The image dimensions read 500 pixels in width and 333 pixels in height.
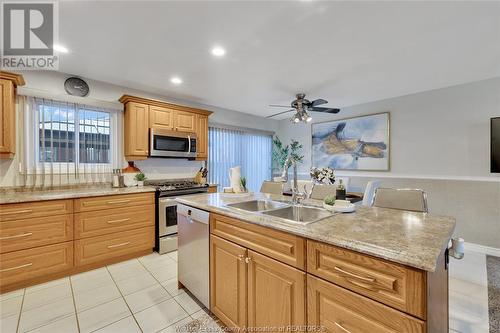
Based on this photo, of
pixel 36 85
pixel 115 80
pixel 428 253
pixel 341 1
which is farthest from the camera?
pixel 115 80

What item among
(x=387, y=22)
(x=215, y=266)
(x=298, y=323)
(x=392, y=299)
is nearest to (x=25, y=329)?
(x=215, y=266)

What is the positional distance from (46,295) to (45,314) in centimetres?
36

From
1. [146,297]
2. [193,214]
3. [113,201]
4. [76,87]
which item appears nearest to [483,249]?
[193,214]

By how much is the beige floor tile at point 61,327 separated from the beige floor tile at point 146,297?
394 millimetres

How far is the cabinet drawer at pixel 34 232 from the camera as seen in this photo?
2113 mm

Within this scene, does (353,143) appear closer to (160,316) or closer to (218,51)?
(218,51)

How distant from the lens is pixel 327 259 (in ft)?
3.49

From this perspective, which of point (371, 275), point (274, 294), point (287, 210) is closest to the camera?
point (371, 275)

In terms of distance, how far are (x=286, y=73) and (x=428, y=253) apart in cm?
255

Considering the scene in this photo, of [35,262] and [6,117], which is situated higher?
[6,117]

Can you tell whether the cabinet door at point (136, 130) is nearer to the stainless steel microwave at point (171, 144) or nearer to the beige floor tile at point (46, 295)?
the stainless steel microwave at point (171, 144)

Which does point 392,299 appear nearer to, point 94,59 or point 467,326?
point 467,326

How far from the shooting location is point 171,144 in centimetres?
355

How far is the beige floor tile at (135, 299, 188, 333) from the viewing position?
172 cm
